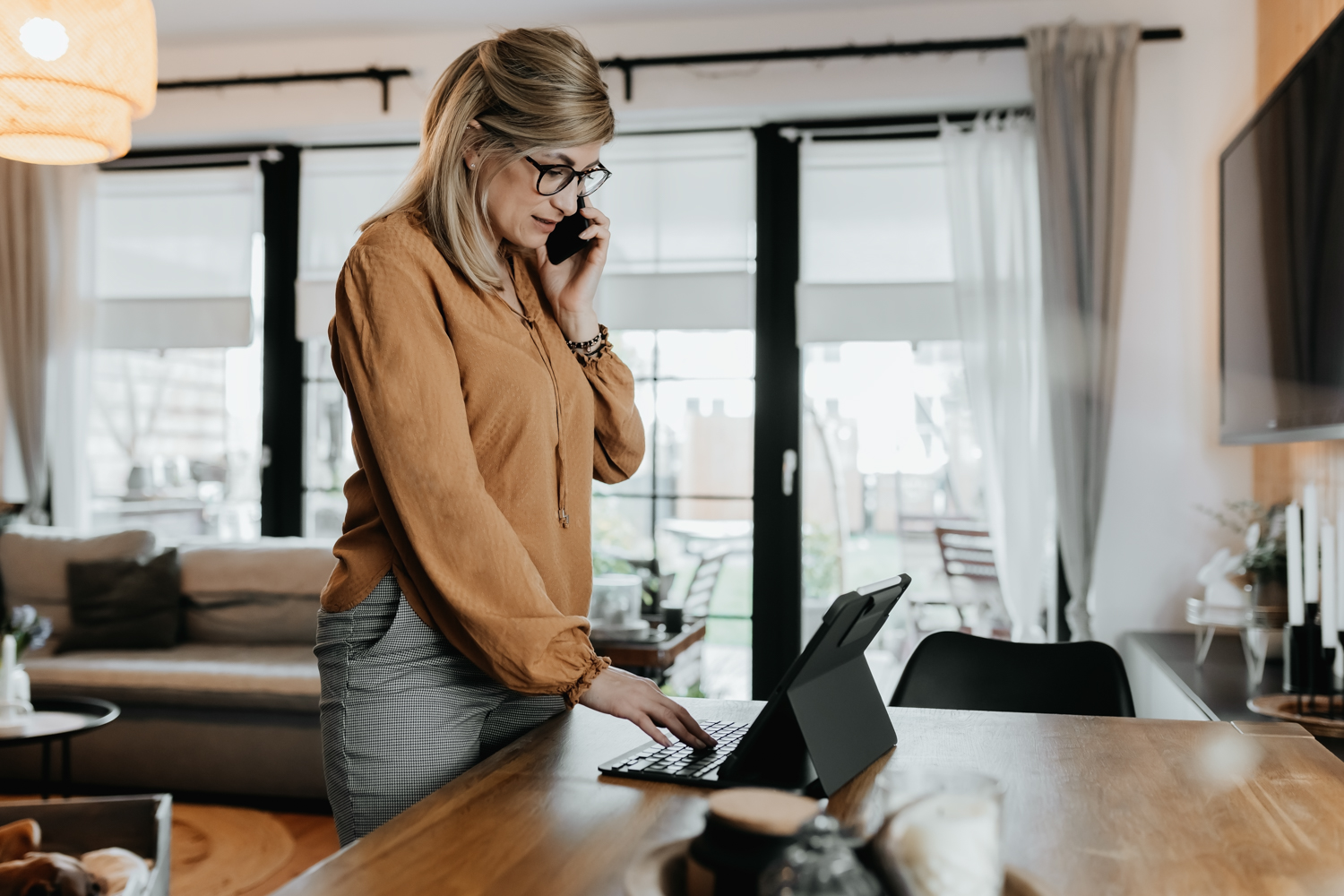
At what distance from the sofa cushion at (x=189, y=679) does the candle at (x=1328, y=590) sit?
285 cm

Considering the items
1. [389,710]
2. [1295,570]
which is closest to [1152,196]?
[1295,570]

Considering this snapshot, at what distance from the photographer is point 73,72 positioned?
212 cm

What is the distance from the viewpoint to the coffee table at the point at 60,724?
2.80 metres

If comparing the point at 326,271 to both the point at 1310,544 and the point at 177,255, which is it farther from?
the point at 1310,544

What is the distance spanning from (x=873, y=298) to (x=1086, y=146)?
916 mm

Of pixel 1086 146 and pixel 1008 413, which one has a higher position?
pixel 1086 146

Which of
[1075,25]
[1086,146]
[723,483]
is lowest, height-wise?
[723,483]

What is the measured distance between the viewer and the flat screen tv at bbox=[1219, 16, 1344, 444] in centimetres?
217

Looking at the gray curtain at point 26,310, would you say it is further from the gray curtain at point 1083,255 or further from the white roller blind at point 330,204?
the gray curtain at point 1083,255

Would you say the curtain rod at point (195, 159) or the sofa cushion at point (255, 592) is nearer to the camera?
the sofa cushion at point (255, 592)

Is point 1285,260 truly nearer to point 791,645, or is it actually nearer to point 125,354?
point 791,645

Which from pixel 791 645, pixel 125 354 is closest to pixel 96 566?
pixel 125 354

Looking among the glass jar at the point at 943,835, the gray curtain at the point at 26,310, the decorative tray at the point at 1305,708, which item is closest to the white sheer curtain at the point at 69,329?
the gray curtain at the point at 26,310

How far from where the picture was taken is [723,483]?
163 inches
